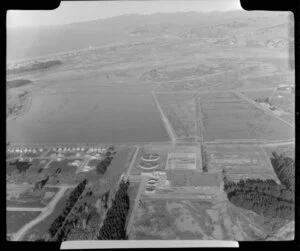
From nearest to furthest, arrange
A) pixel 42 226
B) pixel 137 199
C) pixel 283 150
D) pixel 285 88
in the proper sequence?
pixel 42 226, pixel 137 199, pixel 283 150, pixel 285 88

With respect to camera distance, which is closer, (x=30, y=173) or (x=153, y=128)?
(x=30, y=173)

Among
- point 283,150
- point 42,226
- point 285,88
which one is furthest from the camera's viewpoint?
point 285,88

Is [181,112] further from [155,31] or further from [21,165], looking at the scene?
[21,165]

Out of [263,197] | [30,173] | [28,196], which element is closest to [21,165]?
[30,173]

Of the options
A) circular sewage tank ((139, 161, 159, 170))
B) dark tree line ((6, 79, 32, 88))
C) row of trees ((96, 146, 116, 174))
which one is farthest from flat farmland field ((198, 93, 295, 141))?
dark tree line ((6, 79, 32, 88))

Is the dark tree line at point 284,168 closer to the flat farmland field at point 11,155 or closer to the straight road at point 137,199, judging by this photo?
the straight road at point 137,199
